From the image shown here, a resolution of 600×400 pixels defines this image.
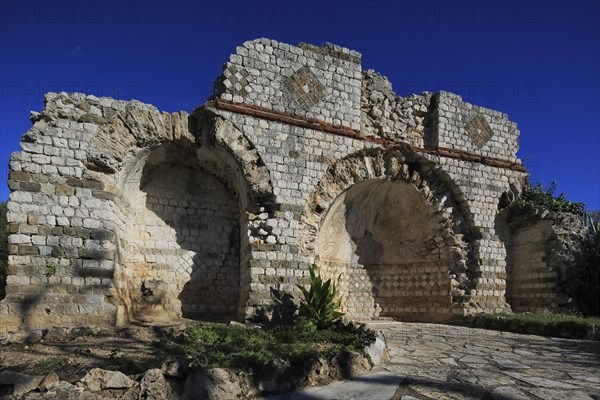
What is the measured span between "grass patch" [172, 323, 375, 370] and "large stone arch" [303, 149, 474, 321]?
395 centimetres

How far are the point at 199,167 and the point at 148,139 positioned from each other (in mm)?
1676

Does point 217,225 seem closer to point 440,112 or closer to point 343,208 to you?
point 343,208

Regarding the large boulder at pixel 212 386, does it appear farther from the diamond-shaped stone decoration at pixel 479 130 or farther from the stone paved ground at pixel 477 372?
the diamond-shaped stone decoration at pixel 479 130

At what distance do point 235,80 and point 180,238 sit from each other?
3763mm

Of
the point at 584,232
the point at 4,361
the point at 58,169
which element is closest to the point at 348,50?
the point at 58,169

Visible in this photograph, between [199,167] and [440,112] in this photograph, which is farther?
[440,112]

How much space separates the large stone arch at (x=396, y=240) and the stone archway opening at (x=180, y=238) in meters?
2.29

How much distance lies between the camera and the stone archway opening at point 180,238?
975cm

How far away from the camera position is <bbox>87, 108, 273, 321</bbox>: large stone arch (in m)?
8.97

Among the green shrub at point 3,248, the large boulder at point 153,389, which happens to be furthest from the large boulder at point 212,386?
the green shrub at point 3,248

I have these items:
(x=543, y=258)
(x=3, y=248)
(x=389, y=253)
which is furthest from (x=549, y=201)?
(x=3, y=248)

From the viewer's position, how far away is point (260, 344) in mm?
5914

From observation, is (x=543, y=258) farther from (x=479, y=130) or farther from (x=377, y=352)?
(x=377, y=352)

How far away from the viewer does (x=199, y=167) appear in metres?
10.6
